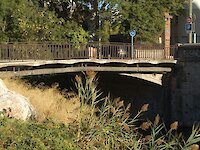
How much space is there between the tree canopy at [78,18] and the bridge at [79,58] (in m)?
3.52

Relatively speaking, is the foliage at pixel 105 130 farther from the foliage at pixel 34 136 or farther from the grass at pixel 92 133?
→ the foliage at pixel 34 136

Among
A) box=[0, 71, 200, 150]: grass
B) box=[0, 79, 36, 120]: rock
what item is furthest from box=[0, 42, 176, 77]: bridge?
box=[0, 71, 200, 150]: grass

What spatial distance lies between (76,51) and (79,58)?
452mm

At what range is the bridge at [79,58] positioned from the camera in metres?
18.7

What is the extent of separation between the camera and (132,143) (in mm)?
6730

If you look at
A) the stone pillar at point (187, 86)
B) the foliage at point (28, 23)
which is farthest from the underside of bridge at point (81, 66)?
the foliage at point (28, 23)

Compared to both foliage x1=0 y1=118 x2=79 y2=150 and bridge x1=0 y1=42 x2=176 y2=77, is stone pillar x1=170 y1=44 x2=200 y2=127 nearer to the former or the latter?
bridge x1=0 y1=42 x2=176 y2=77

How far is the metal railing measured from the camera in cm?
1942

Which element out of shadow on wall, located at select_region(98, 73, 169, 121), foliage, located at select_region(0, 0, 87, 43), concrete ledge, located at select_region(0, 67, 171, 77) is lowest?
shadow on wall, located at select_region(98, 73, 169, 121)

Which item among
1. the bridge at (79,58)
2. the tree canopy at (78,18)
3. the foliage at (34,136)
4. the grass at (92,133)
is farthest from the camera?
the tree canopy at (78,18)

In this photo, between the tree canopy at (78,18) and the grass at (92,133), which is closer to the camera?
the grass at (92,133)

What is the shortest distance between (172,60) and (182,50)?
0.74 metres

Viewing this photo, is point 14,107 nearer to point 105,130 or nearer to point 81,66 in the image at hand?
point 105,130

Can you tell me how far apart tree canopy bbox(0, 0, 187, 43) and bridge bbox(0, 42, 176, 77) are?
352cm
